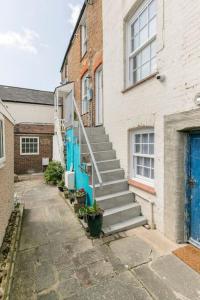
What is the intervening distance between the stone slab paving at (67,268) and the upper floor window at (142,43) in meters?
4.32

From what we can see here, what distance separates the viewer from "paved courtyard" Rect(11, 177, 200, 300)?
2.47 metres

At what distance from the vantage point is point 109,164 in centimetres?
566

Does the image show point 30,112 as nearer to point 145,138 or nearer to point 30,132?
point 30,132

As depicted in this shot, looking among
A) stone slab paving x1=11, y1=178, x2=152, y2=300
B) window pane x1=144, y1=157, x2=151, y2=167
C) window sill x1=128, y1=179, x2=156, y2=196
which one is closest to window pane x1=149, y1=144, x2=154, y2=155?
window pane x1=144, y1=157, x2=151, y2=167

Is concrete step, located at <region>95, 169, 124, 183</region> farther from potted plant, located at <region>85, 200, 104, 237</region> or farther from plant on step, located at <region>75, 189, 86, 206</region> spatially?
potted plant, located at <region>85, 200, 104, 237</region>

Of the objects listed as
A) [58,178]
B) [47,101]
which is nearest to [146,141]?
[58,178]

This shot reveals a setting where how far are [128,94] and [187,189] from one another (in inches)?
120

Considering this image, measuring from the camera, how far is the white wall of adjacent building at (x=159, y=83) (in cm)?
322

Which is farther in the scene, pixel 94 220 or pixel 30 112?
pixel 30 112

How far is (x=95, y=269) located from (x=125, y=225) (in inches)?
57.7

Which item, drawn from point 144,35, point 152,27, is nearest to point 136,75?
point 144,35

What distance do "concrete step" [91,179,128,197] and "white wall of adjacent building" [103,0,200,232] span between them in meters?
0.28

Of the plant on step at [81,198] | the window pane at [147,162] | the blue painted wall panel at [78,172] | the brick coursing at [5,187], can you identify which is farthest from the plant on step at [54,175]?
the window pane at [147,162]

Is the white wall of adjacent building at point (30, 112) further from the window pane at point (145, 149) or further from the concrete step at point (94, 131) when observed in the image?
the window pane at point (145, 149)
